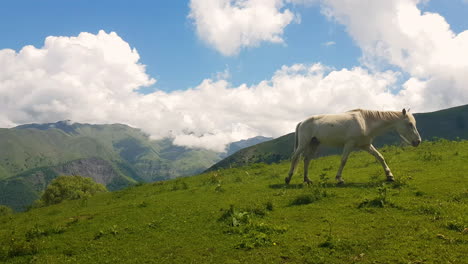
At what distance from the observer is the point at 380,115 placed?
18188 mm

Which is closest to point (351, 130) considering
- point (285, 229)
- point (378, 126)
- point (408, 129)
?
point (378, 126)

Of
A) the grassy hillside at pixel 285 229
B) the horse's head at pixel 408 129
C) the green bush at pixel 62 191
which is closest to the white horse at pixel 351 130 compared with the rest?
the horse's head at pixel 408 129

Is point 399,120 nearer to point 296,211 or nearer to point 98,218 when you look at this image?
point 296,211

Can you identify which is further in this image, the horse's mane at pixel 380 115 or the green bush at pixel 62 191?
the green bush at pixel 62 191

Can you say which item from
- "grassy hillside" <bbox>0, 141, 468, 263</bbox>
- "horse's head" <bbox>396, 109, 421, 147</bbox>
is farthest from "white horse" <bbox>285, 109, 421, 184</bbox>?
"grassy hillside" <bbox>0, 141, 468, 263</bbox>

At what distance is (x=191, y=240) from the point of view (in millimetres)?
10875

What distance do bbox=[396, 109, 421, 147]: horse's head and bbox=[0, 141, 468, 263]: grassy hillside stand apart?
192 centimetres

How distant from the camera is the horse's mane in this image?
59.2 ft

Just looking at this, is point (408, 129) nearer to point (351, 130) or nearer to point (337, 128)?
point (351, 130)

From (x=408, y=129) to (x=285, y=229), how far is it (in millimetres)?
11633

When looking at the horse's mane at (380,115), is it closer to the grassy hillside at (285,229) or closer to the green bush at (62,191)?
the grassy hillside at (285,229)

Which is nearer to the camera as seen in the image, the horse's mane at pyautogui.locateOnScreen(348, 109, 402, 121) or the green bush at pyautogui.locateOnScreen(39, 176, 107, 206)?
the horse's mane at pyautogui.locateOnScreen(348, 109, 402, 121)

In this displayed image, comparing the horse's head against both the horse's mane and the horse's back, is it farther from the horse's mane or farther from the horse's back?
the horse's back

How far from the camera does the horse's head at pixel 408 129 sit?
18.0m
